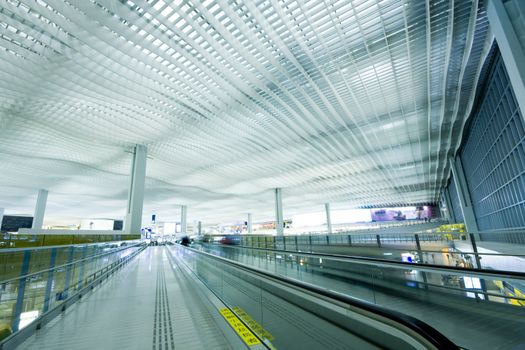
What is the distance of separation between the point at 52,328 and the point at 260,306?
9.78 feet

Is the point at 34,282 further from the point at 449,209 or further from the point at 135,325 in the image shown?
the point at 449,209

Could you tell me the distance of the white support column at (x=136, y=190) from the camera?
18672 millimetres

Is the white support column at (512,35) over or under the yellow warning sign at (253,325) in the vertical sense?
over

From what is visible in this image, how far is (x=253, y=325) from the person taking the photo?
10.5 feet

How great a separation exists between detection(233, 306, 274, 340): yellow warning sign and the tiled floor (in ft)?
0.82

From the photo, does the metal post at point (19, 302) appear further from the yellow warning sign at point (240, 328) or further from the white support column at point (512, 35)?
the white support column at point (512, 35)

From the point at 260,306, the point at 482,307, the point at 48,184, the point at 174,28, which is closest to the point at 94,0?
the point at 174,28

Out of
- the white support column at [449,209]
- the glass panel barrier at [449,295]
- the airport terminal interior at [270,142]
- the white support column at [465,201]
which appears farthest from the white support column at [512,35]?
the white support column at [449,209]

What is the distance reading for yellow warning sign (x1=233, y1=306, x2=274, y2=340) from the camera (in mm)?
2728

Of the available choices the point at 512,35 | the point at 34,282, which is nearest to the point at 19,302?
the point at 34,282

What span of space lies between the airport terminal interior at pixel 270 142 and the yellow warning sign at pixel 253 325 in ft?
0.11

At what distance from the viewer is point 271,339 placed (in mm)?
2588

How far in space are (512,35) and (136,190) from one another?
2048 cm

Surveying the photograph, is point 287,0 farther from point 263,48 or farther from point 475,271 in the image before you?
point 475,271
